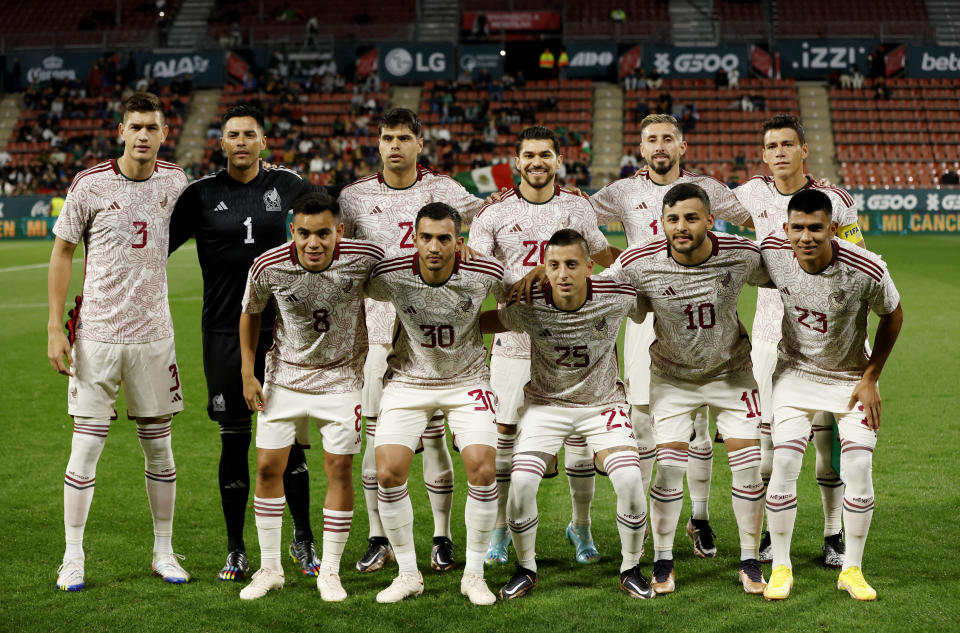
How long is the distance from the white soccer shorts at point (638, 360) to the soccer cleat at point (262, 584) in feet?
6.91

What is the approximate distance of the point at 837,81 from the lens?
3475 centimetres

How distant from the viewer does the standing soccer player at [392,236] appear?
5184 millimetres

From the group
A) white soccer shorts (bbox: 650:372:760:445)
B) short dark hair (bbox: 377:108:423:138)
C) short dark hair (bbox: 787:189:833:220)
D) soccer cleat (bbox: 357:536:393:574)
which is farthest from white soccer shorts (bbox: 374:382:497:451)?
short dark hair (bbox: 787:189:833:220)

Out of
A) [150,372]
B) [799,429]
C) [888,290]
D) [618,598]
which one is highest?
[888,290]

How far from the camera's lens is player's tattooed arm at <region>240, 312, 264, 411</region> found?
4.77 metres

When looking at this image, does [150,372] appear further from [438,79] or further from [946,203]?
[438,79]

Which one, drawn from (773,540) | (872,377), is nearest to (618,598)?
(773,540)

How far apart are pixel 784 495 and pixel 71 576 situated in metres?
3.47

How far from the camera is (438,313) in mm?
4805

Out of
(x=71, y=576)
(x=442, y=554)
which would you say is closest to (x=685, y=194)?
(x=442, y=554)

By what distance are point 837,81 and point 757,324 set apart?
1270 inches

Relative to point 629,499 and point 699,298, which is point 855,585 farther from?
point 699,298

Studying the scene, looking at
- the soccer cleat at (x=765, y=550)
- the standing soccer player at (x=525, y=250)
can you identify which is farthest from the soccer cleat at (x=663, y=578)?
the soccer cleat at (x=765, y=550)

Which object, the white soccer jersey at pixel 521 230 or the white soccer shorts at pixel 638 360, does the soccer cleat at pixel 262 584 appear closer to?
the white soccer jersey at pixel 521 230
